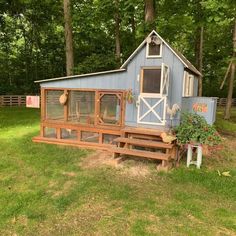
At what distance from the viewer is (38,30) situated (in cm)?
2717

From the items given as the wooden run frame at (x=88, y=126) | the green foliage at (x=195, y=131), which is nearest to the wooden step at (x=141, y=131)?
the wooden run frame at (x=88, y=126)

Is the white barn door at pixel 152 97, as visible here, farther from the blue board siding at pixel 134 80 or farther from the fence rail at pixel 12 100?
the fence rail at pixel 12 100

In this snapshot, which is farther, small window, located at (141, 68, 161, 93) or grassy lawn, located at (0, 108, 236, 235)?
small window, located at (141, 68, 161, 93)

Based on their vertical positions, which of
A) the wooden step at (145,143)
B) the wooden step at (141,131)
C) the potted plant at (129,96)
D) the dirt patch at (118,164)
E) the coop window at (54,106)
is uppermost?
the potted plant at (129,96)

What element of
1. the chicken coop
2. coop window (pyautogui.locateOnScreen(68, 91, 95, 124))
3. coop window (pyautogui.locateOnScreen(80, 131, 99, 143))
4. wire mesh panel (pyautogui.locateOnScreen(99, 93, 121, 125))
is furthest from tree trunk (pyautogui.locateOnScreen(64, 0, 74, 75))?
wire mesh panel (pyautogui.locateOnScreen(99, 93, 121, 125))

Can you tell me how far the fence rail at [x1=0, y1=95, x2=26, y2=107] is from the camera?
23.7 meters

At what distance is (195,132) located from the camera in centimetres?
814

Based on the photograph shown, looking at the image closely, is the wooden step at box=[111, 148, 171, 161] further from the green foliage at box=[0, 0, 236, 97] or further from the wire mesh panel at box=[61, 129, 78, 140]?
the green foliage at box=[0, 0, 236, 97]

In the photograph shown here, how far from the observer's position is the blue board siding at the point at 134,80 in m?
8.77

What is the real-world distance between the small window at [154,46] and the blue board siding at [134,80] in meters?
0.14

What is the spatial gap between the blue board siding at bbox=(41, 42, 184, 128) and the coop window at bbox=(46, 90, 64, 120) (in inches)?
11.7

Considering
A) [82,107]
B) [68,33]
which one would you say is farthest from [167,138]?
[68,33]

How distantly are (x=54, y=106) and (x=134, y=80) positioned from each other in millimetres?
3330

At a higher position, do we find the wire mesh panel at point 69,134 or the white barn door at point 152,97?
the white barn door at point 152,97
